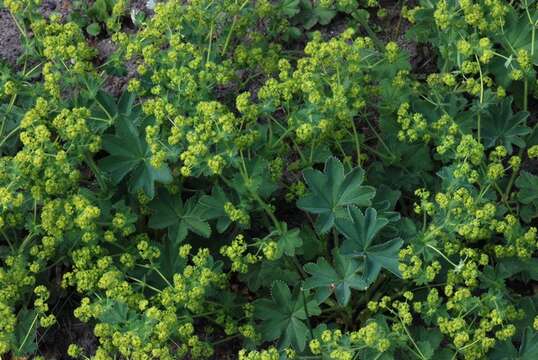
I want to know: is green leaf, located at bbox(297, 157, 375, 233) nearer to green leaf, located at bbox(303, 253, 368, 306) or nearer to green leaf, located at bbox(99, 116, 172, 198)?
green leaf, located at bbox(303, 253, 368, 306)

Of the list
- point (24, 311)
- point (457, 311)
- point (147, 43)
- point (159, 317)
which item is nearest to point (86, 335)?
point (24, 311)

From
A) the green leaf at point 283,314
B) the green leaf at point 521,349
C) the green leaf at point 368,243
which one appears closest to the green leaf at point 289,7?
the green leaf at point 368,243

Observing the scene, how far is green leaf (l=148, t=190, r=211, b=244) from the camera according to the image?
383 centimetres

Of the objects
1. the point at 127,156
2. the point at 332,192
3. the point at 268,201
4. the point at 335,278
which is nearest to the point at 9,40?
the point at 127,156

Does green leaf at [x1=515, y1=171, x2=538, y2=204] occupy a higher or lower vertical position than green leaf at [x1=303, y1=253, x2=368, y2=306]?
lower

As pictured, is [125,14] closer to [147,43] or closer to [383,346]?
[147,43]

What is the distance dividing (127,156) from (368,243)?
1140mm

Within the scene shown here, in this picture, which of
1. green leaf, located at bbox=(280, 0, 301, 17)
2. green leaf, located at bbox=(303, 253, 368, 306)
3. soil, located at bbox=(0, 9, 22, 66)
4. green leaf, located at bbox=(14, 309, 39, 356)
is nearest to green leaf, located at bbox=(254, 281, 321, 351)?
green leaf, located at bbox=(303, 253, 368, 306)

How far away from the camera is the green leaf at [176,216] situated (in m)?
3.83

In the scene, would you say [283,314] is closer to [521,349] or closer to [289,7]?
[521,349]

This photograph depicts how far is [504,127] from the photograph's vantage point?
410cm

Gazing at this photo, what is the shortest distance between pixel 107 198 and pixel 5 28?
1742mm

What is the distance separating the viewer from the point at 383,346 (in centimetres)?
323

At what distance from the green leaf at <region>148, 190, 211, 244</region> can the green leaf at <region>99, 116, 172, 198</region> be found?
15cm
